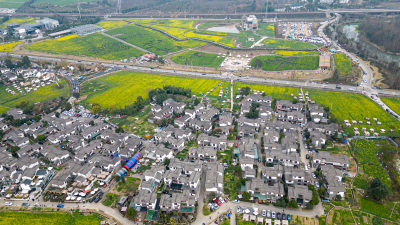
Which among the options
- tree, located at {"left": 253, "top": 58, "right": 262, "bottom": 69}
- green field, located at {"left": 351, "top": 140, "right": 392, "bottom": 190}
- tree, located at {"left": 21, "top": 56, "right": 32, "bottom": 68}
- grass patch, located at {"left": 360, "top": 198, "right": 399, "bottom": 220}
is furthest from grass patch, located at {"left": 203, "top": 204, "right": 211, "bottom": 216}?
tree, located at {"left": 21, "top": 56, "right": 32, "bottom": 68}

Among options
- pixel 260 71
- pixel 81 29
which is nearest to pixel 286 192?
pixel 260 71

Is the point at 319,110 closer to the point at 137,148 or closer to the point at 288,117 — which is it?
the point at 288,117

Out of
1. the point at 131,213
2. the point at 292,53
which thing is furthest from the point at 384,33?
the point at 131,213

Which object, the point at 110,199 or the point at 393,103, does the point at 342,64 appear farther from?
the point at 110,199

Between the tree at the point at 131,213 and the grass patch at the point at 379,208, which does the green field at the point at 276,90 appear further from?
the tree at the point at 131,213

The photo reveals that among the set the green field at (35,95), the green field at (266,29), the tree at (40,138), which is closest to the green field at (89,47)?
the green field at (35,95)

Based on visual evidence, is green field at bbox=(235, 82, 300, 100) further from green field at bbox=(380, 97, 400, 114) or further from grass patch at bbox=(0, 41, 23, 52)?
grass patch at bbox=(0, 41, 23, 52)
